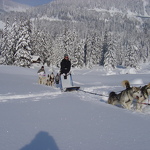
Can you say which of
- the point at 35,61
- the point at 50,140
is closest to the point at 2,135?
the point at 50,140

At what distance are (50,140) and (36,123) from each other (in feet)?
3.50

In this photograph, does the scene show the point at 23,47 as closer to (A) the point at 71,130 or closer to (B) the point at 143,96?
(B) the point at 143,96

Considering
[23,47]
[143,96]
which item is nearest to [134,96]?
[143,96]

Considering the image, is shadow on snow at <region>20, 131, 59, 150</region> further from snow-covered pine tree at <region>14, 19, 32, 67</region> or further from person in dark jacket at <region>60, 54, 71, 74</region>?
snow-covered pine tree at <region>14, 19, 32, 67</region>

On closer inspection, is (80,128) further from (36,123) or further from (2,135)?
(2,135)

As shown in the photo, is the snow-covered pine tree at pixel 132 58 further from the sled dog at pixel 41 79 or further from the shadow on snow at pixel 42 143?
the shadow on snow at pixel 42 143

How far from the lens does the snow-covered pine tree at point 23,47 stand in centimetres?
3488

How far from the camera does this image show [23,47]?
35.4 m

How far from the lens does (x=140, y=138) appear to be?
3799 mm

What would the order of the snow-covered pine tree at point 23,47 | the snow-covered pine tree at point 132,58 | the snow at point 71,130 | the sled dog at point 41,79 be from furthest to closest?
the snow-covered pine tree at point 132,58
the snow-covered pine tree at point 23,47
the sled dog at point 41,79
the snow at point 71,130

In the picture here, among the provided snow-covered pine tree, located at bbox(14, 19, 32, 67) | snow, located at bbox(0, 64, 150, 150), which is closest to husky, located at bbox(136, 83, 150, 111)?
snow, located at bbox(0, 64, 150, 150)

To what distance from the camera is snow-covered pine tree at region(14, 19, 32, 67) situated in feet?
114

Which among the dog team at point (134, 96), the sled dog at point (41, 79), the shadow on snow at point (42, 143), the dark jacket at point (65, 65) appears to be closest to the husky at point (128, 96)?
the dog team at point (134, 96)

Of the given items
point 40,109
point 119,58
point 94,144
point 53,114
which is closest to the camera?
point 94,144
